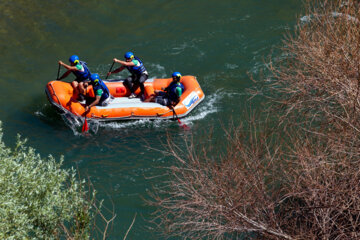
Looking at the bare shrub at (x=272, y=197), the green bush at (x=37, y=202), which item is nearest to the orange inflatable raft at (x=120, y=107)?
the green bush at (x=37, y=202)

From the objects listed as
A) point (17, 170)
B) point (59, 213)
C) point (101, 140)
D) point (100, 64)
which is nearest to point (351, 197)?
point (59, 213)

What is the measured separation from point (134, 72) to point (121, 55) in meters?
2.80

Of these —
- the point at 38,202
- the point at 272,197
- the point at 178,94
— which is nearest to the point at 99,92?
the point at 178,94

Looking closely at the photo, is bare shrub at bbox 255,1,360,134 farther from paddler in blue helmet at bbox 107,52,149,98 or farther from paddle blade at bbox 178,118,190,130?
paddler in blue helmet at bbox 107,52,149,98

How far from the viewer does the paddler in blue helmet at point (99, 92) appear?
1289cm

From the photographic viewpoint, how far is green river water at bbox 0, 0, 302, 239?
1221 cm

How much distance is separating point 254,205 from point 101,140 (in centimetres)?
608

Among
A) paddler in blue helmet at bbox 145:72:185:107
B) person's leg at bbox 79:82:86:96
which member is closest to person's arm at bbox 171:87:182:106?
paddler in blue helmet at bbox 145:72:185:107

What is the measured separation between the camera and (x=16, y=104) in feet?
47.3

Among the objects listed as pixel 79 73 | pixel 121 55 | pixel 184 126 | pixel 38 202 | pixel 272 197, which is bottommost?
pixel 184 126

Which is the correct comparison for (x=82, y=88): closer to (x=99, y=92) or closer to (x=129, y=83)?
(x=99, y=92)

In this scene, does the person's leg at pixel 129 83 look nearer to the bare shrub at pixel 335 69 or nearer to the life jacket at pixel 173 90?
the life jacket at pixel 173 90

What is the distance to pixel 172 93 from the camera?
13.5 m

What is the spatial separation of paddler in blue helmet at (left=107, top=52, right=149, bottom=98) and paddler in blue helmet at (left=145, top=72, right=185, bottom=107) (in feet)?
2.24
